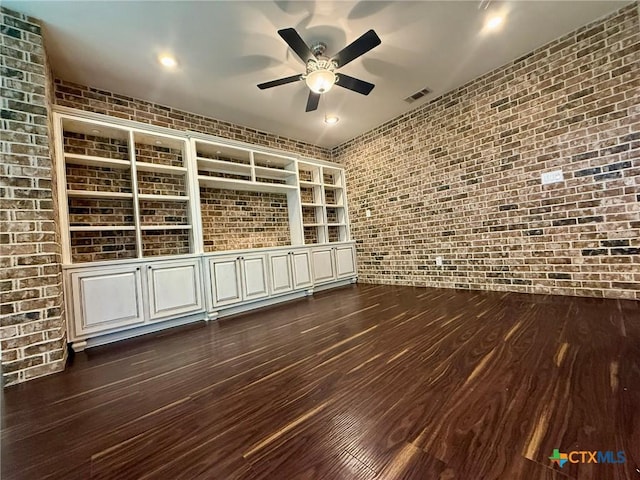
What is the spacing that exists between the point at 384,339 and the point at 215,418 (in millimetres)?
1290

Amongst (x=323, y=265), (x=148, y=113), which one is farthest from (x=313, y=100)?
(x=323, y=265)

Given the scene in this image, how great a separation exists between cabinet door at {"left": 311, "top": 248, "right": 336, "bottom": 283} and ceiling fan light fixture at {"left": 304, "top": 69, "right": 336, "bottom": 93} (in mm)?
2475

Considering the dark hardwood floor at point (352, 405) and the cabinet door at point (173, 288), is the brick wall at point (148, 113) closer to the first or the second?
the cabinet door at point (173, 288)

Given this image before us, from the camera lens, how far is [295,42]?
2.13 m

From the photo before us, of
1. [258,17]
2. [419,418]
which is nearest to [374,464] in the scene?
[419,418]

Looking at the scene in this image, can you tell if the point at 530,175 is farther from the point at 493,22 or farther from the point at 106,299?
the point at 106,299

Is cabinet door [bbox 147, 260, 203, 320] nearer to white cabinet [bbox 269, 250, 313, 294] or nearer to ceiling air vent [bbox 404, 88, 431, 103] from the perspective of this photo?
white cabinet [bbox 269, 250, 313, 294]

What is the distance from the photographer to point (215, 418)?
122cm

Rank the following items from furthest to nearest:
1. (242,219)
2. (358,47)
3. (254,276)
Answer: (242,219)
(254,276)
(358,47)

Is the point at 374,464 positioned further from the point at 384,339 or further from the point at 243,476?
the point at 384,339

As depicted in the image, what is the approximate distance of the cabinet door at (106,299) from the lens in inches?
92.7

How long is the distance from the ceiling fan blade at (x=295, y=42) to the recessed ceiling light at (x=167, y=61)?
1356 millimetres

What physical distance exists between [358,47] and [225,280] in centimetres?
290

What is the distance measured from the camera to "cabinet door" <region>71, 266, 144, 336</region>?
7.73 ft
